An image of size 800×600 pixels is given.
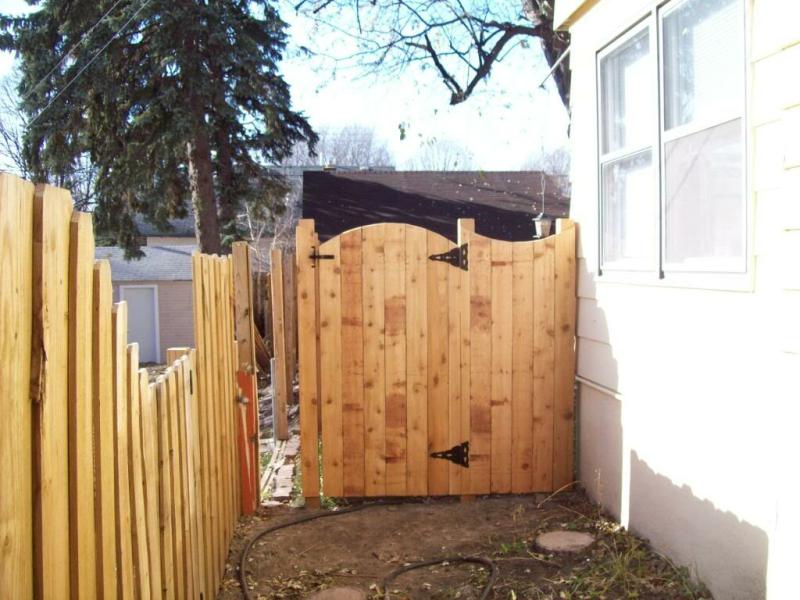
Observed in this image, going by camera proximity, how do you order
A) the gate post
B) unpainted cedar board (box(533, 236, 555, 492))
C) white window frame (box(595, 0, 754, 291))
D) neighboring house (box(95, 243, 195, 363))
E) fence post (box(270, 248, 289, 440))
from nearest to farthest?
white window frame (box(595, 0, 754, 291))
the gate post
unpainted cedar board (box(533, 236, 555, 492))
fence post (box(270, 248, 289, 440))
neighboring house (box(95, 243, 195, 363))

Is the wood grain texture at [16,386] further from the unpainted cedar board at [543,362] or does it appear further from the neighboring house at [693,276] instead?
the unpainted cedar board at [543,362]

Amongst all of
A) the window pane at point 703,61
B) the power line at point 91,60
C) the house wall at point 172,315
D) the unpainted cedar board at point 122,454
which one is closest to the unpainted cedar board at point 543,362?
the window pane at point 703,61

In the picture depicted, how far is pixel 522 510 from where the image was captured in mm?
5016

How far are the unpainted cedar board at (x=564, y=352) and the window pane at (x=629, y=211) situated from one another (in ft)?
1.43

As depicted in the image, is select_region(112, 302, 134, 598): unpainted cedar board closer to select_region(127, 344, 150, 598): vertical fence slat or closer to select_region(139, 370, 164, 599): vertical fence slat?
select_region(127, 344, 150, 598): vertical fence slat

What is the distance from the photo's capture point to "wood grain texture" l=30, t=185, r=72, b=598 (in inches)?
52.9

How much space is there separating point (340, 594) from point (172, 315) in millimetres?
19556

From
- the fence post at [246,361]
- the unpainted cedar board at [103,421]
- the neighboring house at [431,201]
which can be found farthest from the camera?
the neighboring house at [431,201]

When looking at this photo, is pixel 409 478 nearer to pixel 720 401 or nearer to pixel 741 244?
pixel 720 401

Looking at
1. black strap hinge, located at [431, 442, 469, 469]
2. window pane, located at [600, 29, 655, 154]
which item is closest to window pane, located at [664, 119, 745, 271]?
window pane, located at [600, 29, 655, 154]

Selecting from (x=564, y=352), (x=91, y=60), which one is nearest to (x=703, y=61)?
(x=564, y=352)

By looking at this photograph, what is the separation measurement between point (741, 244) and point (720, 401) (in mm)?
703

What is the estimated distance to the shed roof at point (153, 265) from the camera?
22.0 metres

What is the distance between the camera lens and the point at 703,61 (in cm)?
348
